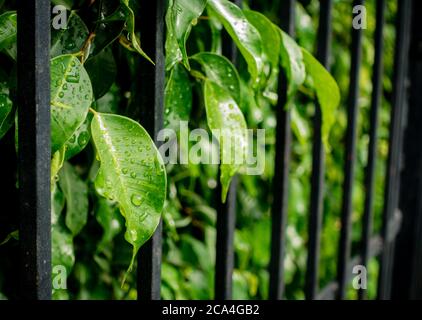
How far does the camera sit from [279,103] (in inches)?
42.4

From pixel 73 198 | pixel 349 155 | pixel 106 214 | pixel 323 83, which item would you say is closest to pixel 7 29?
pixel 73 198

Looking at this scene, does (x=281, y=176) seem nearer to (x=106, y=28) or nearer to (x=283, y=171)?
A: (x=283, y=171)

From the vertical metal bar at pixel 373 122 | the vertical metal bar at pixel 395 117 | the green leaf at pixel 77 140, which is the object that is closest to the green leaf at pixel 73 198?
the green leaf at pixel 77 140

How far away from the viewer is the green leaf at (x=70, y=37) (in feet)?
2.34

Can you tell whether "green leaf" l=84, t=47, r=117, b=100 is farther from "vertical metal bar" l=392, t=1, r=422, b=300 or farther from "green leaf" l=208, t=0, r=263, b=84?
"vertical metal bar" l=392, t=1, r=422, b=300

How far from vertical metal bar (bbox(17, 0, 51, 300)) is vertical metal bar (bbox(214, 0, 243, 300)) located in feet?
1.12

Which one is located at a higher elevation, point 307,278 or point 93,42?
point 93,42

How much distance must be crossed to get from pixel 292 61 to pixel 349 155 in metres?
0.56

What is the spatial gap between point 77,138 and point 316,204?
2.27ft

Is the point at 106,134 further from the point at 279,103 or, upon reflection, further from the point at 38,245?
the point at 279,103

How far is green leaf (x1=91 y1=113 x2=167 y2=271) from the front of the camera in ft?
2.13

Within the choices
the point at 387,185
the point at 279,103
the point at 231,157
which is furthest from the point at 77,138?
the point at 387,185

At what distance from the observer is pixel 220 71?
0.84m

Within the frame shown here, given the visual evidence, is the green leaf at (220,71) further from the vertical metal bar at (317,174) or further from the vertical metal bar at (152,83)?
the vertical metal bar at (317,174)
